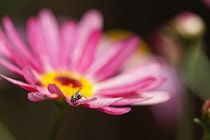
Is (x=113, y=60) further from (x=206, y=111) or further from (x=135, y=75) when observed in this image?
(x=206, y=111)

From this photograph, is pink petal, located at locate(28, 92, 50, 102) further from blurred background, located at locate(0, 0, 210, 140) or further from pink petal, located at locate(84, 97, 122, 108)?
blurred background, located at locate(0, 0, 210, 140)

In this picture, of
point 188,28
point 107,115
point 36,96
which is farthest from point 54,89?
point 107,115

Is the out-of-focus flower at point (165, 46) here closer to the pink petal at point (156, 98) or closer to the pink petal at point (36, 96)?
the pink petal at point (156, 98)

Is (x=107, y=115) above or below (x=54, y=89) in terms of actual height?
above

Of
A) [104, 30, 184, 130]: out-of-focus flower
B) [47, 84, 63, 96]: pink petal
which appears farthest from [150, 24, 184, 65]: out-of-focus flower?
[47, 84, 63, 96]: pink petal

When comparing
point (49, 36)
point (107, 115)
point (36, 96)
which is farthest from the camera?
point (107, 115)

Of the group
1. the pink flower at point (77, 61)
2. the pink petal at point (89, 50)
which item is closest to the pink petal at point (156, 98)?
the pink flower at point (77, 61)

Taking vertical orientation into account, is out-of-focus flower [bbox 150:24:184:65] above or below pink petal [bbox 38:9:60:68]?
above
